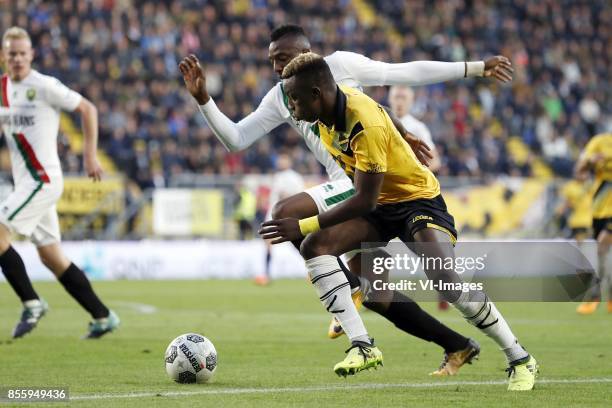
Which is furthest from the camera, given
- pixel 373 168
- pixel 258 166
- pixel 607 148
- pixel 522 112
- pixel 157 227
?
pixel 522 112

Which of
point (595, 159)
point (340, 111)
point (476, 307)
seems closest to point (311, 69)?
point (340, 111)

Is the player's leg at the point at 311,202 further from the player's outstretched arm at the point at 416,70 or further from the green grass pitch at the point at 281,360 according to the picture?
the green grass pitch at the point at 281,360

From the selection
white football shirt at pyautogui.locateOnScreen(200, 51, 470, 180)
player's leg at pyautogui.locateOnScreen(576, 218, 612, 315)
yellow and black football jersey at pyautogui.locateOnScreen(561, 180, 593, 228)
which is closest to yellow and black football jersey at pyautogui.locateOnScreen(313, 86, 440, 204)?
Answer: white football shirt at pyautogui.locateOnScreen(200, 51, 470, 180)

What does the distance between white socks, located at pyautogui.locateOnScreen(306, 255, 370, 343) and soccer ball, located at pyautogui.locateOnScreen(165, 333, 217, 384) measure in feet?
2.95

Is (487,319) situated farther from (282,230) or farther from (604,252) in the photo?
(604,252)

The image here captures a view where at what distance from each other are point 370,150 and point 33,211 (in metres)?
4.86

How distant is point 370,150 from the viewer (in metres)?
6.66

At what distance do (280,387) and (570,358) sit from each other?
3.00 m

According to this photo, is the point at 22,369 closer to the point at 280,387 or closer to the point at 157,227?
the point at 280,387

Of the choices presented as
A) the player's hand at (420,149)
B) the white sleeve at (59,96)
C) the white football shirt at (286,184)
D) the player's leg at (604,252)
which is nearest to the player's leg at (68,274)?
the white sleeve at (59,96)

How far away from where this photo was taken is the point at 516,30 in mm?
35469

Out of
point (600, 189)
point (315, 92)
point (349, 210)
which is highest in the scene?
point (315, 92)

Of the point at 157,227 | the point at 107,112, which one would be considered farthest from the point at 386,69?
the point at 107,112

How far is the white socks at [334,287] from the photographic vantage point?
7.33 meters
